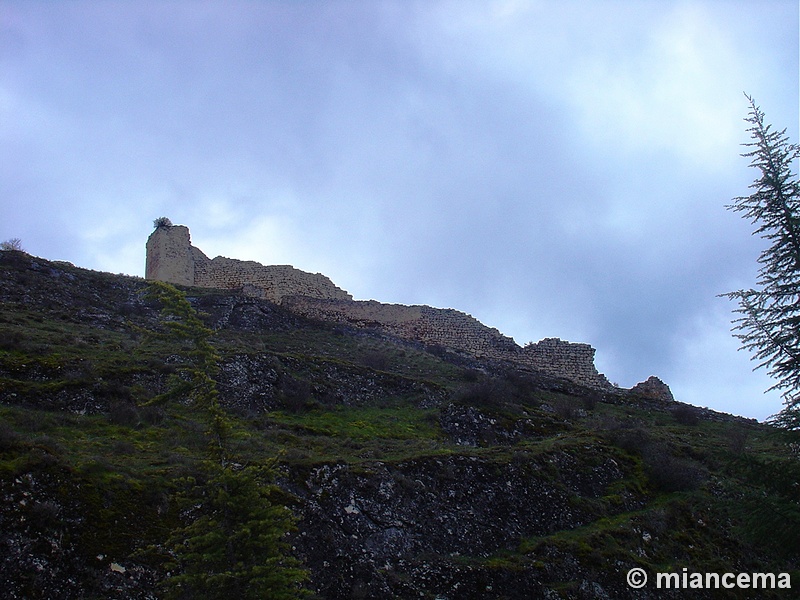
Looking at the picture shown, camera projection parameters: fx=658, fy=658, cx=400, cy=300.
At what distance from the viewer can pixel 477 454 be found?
1456 cm

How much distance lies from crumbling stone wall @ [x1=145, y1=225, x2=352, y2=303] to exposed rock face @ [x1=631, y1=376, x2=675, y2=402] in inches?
580

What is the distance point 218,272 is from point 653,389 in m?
21.8

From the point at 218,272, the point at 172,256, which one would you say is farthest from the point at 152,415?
the point at 218,272

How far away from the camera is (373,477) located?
1258 centimetres

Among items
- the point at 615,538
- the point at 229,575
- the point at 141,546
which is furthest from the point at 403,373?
the point at 229,575

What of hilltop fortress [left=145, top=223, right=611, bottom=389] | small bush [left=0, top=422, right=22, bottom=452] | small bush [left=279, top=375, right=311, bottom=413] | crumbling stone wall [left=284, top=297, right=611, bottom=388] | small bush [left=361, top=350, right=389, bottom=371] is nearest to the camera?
small bush [left=0, top=422, right=22, bottom=452]

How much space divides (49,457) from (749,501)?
11.2 m

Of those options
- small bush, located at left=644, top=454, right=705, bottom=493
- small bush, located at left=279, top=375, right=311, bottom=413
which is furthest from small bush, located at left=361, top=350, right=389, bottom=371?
small bush, located at left=644, top=454, right=705, bottom=493

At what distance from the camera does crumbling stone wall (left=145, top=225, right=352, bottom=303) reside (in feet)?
105

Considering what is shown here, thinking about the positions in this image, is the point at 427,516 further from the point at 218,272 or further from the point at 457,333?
the point at 218,272

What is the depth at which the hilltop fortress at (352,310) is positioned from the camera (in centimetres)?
3144

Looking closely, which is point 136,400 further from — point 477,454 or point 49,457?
point 477,454

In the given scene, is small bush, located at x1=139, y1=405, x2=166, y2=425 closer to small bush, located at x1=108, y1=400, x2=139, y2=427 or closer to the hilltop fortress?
small bush, located at x1=108, y1=400, x2=139, y2=427

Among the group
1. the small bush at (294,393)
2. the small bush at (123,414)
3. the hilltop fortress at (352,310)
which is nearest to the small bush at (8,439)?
the small bush at (123,414)
